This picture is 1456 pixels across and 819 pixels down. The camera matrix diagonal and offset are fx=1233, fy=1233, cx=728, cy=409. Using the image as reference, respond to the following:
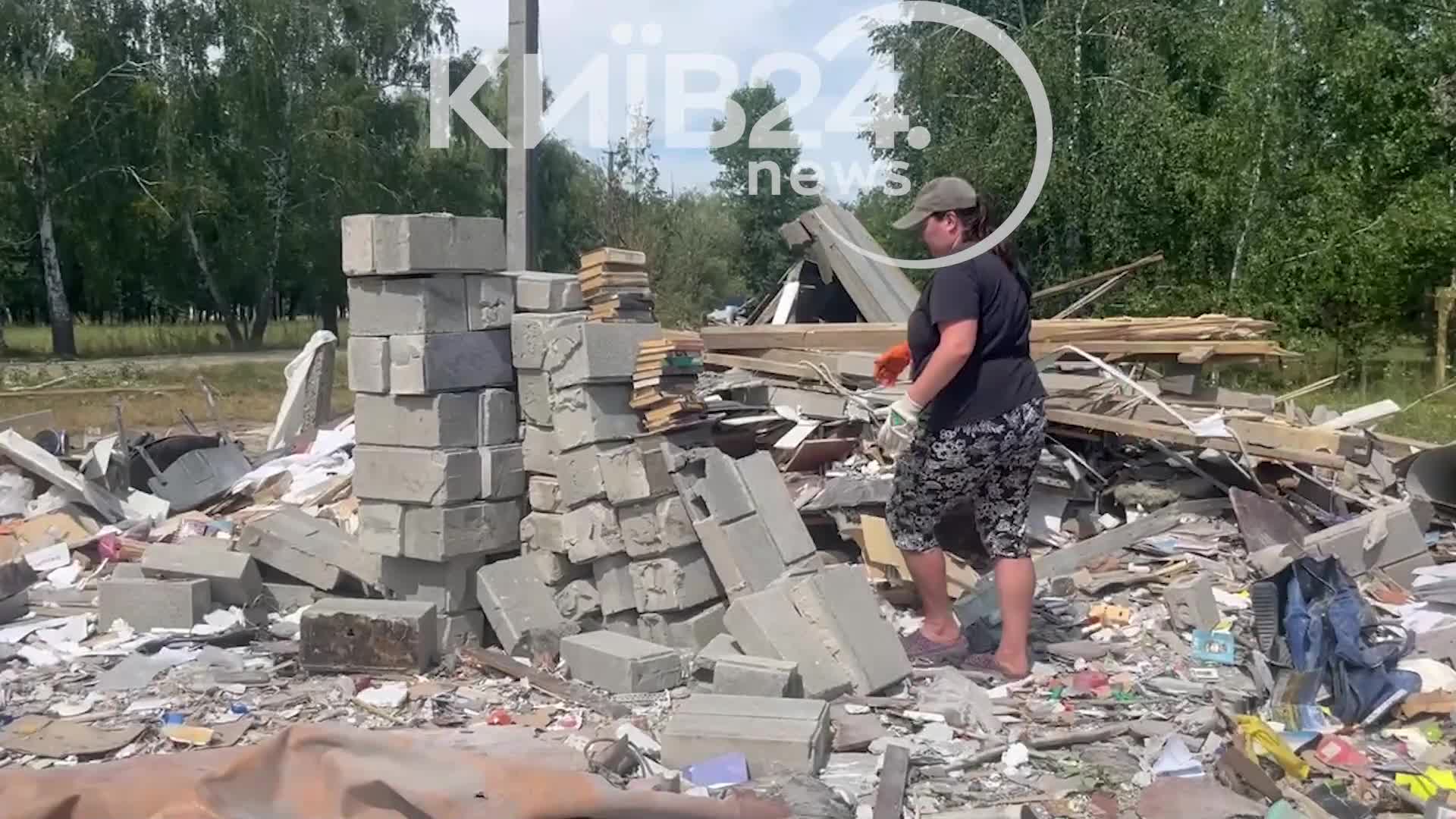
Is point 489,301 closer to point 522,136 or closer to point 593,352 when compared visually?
point 593,352

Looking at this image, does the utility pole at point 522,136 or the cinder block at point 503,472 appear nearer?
the cinder block at point 503,472

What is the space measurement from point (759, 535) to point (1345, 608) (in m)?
2.10

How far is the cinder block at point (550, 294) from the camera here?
5.18 meters

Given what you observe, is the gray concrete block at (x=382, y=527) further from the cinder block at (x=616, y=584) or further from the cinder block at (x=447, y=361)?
Result: the cinder block at (x=616, y=584)

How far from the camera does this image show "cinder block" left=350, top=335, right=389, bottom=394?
5.15 metres

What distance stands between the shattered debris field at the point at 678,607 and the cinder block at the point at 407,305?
14mm

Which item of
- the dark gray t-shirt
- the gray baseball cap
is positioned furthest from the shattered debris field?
the gray baseball cap

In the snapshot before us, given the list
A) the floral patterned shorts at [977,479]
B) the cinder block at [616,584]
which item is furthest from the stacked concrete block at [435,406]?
the floral patterned shorts at [977,479]

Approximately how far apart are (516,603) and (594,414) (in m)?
0.88

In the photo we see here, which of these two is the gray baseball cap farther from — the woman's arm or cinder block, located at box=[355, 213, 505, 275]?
cinder block, located at box=[355, 213, 505, 275]

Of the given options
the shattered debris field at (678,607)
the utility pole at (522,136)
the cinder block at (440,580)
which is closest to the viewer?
the shattered debris field at (678,607)

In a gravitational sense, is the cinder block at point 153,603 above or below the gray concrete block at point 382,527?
below

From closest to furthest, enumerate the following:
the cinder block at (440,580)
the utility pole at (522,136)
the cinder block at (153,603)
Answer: the cinder block at (440,580) → the cinder block at (153,603) → the utility pole at (522,136)

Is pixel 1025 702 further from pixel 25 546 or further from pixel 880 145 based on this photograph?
pixel 880 145
